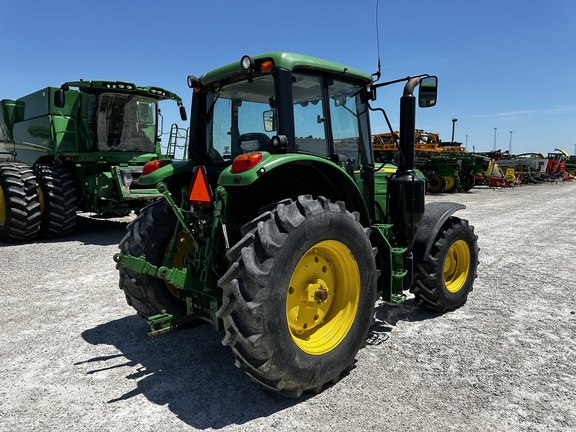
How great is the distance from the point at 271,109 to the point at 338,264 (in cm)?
129

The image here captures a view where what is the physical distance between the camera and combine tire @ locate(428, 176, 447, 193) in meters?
22.4

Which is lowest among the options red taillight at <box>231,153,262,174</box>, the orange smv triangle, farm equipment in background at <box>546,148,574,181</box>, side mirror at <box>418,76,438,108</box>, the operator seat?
farm equipment in background at <box>546,148,574,181</box>

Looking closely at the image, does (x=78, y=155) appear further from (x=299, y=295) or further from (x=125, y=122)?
(x=299, y=295)

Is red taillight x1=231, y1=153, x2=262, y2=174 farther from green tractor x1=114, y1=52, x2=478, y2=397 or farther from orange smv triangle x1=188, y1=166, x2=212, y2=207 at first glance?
orange smv triangle x1=188, y1=166, x2=212, y2=207

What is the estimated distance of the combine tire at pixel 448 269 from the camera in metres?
4.25

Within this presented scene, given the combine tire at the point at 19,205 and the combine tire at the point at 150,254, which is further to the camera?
the combine tire at the point at 19,205

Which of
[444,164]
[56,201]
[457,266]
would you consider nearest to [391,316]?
[457,266]

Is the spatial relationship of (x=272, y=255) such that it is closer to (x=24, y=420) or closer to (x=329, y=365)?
(x=329, y=365)

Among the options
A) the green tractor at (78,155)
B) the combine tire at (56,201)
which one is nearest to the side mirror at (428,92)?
the green tractor at (78,155)

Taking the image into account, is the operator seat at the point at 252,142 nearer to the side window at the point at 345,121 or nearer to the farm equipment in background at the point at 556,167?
the side window at the point at 345,121

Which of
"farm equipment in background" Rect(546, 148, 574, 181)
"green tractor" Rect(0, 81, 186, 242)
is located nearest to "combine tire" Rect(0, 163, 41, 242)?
"green tractor" Rect(0, 81, 186, 242)

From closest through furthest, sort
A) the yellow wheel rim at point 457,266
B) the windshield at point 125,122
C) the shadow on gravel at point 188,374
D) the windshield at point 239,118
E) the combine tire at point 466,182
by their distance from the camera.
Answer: the shadow on gravel at point 188,374 < the windshield at point 239,118 < the yellow wheel rim at point 457,266 < the windshield at point 125,122 < the combine tire at point 466,182

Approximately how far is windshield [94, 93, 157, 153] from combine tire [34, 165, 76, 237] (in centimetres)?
109

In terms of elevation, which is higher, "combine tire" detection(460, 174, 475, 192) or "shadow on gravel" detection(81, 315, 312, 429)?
"shadow on gravel" detection(81, 315, 312, 429)
